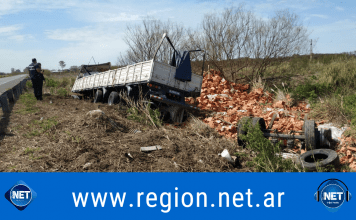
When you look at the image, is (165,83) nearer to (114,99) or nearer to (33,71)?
(114,99)

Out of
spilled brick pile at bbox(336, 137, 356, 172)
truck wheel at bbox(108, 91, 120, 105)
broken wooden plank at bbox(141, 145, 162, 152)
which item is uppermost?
truck wheel at bbox(108, 91, 120, 105)

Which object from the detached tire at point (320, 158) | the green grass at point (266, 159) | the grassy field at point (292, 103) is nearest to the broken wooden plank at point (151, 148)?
the grassy field at point (292, 103)

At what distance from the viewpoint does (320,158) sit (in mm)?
6043

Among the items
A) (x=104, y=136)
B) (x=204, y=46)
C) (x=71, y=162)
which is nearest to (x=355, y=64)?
(x=204, y=46)

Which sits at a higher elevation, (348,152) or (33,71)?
(33,71)

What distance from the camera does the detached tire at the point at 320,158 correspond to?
5281mm

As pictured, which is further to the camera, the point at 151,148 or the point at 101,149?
the point at 151,148

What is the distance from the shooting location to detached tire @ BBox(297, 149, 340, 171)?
5281 millimetres

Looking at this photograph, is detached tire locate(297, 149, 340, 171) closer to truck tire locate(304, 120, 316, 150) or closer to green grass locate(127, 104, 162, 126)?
truck tire locate(304, 120, 316, 150)

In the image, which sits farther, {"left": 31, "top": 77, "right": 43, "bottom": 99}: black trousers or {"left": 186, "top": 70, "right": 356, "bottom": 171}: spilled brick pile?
{"left": 31, "top": 77, "right": 43, "bottom": 99}: black trousers

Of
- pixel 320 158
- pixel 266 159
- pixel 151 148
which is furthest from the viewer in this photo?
pixel 151 148

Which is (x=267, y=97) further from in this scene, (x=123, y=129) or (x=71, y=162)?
(x=71, y=162)

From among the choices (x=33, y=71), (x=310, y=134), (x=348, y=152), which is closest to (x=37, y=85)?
(x=33, y=71)

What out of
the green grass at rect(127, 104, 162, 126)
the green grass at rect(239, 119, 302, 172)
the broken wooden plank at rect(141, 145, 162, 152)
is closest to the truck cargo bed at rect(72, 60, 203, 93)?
the green grass at rect(127, 104, 162, 126)
